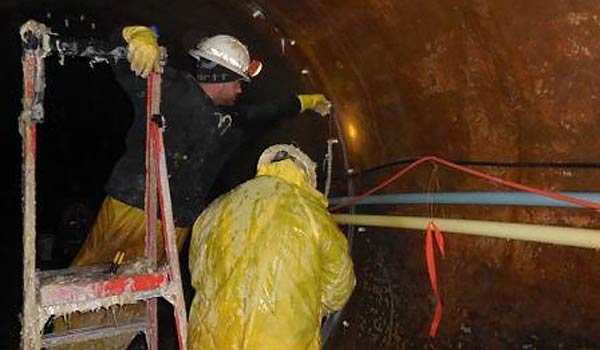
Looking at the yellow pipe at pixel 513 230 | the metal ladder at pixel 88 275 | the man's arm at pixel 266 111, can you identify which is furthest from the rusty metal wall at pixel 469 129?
the metal ladder at pixel 88 275

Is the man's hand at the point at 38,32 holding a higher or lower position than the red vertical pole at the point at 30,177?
higher

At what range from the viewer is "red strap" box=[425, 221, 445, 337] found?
296cm

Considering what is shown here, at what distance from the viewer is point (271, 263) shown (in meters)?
2.31

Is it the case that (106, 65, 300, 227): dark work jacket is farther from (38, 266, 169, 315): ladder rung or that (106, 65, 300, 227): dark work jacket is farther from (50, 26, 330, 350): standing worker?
(38, 266, 169, 315): ladder rung

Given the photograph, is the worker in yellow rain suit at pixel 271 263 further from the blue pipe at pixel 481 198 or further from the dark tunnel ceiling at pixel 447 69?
the dark tunnel ceiling at pixel 447 69

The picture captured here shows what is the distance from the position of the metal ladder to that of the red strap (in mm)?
1218

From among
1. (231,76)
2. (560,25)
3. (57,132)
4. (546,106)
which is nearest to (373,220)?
(231,76)

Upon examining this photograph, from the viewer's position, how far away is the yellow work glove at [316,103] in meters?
3.83

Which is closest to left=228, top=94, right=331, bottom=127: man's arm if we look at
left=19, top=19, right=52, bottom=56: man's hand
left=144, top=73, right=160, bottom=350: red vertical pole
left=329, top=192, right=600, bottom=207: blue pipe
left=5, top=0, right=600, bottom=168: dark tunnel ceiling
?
left=5, top=0, right=600, bottom=168: dark tunnel ceiling

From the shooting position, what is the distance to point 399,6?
9.53 feet

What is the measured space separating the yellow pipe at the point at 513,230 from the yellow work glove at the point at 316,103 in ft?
2.90

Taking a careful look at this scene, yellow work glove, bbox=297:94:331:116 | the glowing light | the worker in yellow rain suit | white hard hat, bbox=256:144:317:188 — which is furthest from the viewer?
the glowing light

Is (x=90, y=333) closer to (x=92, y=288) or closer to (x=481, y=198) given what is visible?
(x=92, y=288)

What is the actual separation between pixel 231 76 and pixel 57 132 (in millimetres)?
5719
